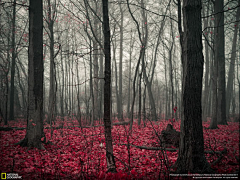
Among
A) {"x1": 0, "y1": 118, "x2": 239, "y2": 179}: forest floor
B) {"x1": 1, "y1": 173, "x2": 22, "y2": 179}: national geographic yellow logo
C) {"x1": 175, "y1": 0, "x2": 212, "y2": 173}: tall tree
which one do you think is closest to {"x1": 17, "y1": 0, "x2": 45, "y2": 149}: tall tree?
{"x1": 0, "y1": 118, "x2": 239, "y2": 179}: forest floor

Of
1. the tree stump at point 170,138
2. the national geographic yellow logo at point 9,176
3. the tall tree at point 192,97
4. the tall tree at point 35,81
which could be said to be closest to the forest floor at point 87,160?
the national geographic yellow logo at point 9,176

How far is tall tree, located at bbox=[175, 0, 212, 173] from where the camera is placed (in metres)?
2.82

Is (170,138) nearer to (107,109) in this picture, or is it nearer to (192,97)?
(192,97)

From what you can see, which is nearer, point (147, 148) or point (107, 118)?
point (107, 118)

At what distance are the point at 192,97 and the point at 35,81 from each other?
15.0 feet

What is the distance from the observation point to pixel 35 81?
197 inches

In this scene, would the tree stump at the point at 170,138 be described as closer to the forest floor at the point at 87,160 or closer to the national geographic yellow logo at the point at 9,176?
the forest floor at the point at 87,160

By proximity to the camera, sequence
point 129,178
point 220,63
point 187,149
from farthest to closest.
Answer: point 220,63
point 187,149
point 129,178

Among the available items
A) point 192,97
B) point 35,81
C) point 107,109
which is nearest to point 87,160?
point 107,109

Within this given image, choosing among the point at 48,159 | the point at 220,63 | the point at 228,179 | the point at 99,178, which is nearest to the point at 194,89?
the point at 228,179

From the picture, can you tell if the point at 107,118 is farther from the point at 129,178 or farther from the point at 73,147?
the point at 73,147

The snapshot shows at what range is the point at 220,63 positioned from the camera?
29.7ft

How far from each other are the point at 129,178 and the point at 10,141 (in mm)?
4834

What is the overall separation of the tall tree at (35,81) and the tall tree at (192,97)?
4188mm
